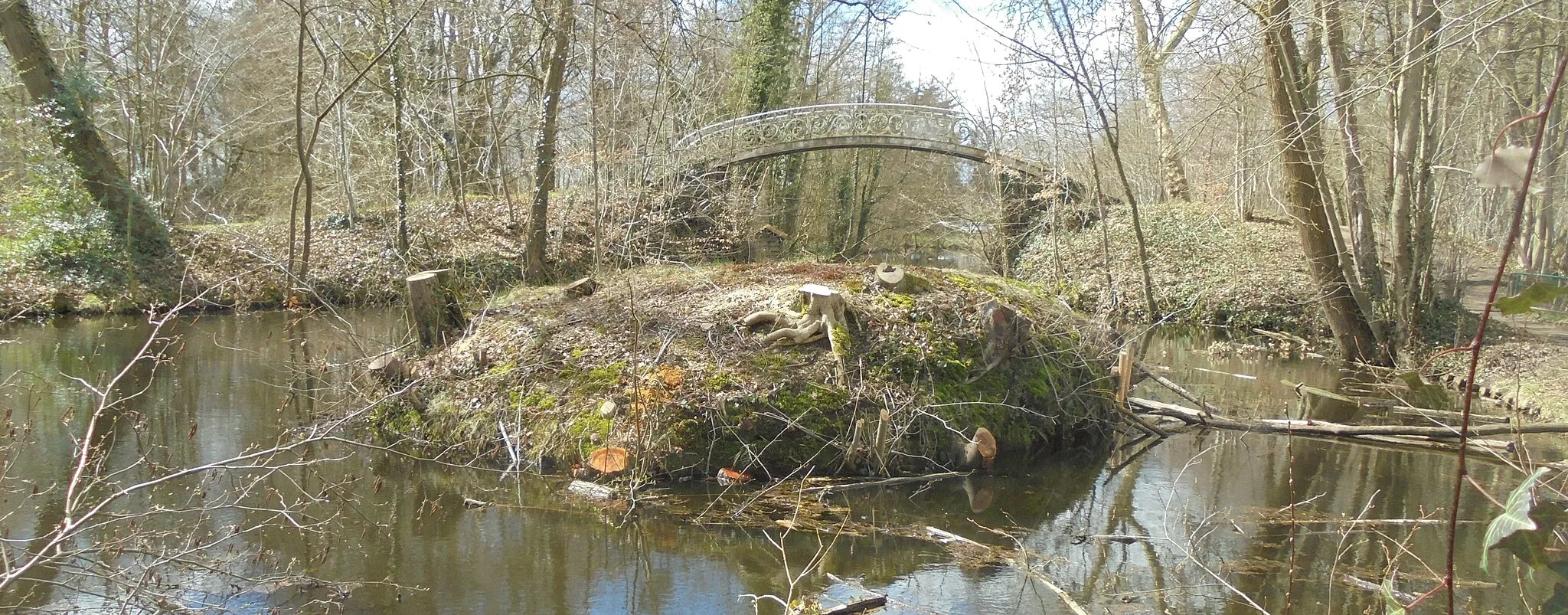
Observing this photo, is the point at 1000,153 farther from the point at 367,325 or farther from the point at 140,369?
the point at 140,369

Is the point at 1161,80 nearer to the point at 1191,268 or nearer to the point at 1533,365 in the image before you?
the point at 1191,268

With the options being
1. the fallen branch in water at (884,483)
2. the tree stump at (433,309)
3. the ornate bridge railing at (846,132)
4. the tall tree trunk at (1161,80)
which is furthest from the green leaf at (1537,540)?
the ornate bridge railing at (846,132)

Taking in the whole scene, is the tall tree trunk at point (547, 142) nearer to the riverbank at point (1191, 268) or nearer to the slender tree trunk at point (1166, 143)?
the riverbank at point (1191, 268)

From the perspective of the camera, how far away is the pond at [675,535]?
5109 millimetres

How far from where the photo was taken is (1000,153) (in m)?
16.5

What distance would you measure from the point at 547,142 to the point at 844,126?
7.60m

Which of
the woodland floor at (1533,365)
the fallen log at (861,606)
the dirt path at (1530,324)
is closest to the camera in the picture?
the fallen log at (861,606)

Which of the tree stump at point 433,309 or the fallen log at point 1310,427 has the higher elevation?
the tree stump at point 433,309

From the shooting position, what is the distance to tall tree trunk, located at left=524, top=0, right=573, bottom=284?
42.9 feet

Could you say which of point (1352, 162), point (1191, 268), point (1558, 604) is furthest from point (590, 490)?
point (1191, 268)

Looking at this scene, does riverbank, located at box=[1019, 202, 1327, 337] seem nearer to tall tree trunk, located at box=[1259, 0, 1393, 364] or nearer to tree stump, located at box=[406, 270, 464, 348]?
tall tree trunk, located at box=[1259, 0, 1393, 364]

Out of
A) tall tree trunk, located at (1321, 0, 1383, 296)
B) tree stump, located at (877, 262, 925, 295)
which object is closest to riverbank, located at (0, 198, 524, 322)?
tree stump, located at (877, 262, 925, 295)

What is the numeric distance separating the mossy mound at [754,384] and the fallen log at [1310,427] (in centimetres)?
83

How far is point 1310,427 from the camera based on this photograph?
8570 millimetres
